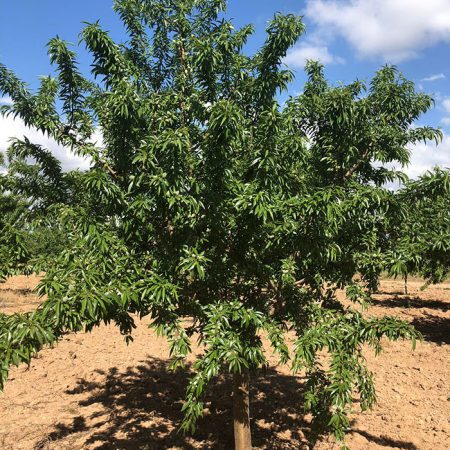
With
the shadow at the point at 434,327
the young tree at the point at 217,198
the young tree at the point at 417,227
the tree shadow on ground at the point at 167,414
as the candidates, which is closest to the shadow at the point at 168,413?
the tree shadow on ground at the point at 167,414

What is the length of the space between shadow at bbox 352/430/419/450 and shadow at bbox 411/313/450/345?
21.9ft

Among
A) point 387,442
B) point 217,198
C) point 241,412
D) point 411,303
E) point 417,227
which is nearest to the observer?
point 217,198

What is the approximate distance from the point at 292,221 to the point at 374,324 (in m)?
1.33

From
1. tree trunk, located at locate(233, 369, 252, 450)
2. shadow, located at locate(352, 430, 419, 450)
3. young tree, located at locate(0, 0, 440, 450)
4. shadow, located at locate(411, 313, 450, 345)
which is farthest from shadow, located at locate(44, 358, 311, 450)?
shadow, located at locate(411, 313, 450, 345)

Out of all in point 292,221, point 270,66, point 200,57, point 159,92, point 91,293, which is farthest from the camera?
point 159,92

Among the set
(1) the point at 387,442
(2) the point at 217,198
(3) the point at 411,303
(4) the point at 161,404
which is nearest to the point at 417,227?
(2) the point at 217,198

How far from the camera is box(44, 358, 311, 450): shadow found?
20.9 ft

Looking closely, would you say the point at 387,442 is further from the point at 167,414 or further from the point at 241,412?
the point at 167,414

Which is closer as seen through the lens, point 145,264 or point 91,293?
point 91,293

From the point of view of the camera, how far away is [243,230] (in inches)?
152

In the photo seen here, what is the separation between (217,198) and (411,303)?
1766 centimetres

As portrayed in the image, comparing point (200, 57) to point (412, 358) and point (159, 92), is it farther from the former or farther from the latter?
point (412, 358)

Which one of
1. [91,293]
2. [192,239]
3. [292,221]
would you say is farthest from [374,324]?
[91,293]

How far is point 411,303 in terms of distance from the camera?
18.4m
